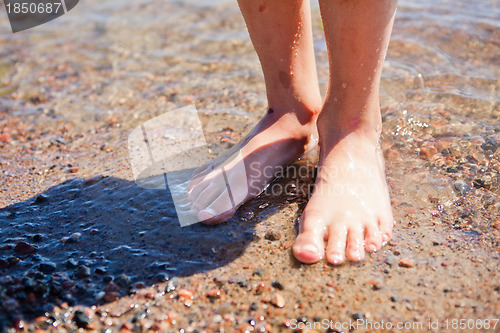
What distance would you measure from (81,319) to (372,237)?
3.67ft

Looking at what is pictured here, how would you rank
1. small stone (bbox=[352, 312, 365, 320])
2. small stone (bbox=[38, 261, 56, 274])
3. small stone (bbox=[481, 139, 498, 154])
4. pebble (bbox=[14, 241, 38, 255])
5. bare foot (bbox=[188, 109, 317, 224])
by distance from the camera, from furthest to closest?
small stone (bbox=[481, 139, 498, 154]) → bare foot (bbox=[188, 109, 317, 224]) → pebble (bbox=[14, 241, 38, 255]) → small stone (bbox=[38, 261, 56, 274]) → small stone (bbox=[352, 312, 365, 320])

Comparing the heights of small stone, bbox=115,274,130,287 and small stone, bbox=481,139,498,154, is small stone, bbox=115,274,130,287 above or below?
above

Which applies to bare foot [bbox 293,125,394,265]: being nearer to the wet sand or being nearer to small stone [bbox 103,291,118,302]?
the wet sand

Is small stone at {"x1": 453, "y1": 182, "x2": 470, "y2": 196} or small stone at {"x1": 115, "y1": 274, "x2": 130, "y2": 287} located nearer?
small stone at {"x1": 115, "y1": 274, "x2": 130, "y2": 287}

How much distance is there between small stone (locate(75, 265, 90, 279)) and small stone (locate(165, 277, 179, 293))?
0.31 m

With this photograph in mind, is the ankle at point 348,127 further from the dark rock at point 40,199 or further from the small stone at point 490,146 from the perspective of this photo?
Answer: the dark rock at point 40,199

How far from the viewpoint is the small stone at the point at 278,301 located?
1.57m

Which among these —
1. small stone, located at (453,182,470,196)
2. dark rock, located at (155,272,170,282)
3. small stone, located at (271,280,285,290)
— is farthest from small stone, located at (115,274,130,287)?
small stone, located at (453,182,470,196)

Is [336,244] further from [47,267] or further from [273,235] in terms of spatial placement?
[47,267]

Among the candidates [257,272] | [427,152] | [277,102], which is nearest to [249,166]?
[277,102]

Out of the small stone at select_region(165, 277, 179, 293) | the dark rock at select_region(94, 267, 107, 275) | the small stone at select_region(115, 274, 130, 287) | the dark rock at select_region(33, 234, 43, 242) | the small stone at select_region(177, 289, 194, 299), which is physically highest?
the dark rock at select_region(33, 234, 43, 242)

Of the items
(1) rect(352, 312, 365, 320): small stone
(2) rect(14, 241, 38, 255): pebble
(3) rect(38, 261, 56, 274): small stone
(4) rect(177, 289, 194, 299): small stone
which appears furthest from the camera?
(2) rect(14, 241, 38, 255): pebble

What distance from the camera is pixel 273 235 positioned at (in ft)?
6.20

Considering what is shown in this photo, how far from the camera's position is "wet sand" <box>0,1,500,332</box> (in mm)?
1559
